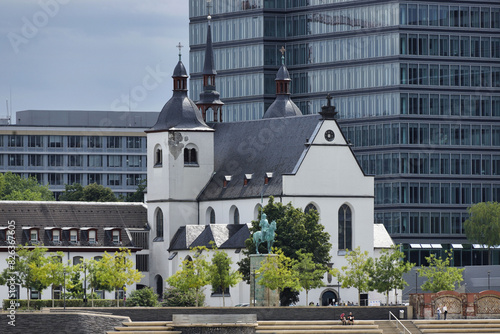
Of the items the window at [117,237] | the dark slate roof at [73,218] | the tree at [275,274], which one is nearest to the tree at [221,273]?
the tree at [275,274]

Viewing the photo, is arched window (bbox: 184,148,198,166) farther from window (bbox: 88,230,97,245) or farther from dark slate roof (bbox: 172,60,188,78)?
window (bbox: 88,230,97,245)

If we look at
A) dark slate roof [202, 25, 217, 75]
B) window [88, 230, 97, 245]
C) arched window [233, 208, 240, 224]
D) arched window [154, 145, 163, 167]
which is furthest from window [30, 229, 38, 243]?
dark slate roof [202, 25, 217, 75]

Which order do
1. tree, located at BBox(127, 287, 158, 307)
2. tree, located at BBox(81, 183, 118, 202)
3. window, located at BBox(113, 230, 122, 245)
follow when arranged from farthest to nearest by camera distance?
tree, located at BBox(81, 183, 118, 202), window, located at BBox(113, 230, 122, 245), tree, located at BBox(127, 287, 158, 307)

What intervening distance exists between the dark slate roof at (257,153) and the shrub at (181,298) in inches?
540

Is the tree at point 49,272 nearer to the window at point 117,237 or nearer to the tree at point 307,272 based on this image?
the window at point 117,237

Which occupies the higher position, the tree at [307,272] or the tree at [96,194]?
the tree at [96,194]

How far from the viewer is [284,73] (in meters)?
171

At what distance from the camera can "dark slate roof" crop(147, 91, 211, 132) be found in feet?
503

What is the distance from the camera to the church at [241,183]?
142m

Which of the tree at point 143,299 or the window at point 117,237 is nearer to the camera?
the tree at point 143,299

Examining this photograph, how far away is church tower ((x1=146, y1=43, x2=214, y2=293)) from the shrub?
17.1 m

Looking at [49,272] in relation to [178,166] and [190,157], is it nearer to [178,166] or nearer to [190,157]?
[178,166]

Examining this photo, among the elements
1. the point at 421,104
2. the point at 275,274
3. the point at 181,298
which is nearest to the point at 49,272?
the point at 181,298

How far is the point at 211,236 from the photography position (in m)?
144
